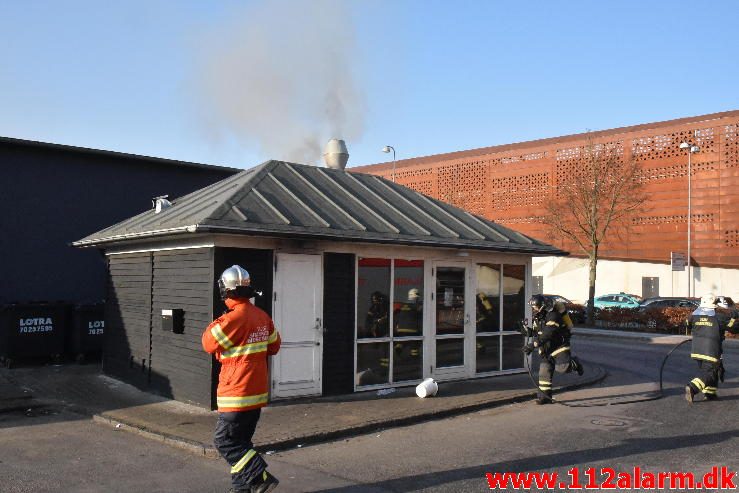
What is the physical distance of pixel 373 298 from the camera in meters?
11.5

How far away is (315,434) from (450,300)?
497 cm

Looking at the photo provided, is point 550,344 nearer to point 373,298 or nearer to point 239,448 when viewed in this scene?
point 373,298

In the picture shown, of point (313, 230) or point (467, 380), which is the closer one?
point (313, 230)

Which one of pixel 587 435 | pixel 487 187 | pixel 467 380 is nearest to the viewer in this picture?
pixel 587 435

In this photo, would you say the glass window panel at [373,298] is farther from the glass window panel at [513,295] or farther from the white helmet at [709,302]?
the white helmet at [709,302]

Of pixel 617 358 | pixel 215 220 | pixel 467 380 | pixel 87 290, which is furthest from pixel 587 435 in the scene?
pixel 87 290

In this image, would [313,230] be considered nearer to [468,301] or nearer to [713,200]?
[468,301]

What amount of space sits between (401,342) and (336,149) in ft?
18.0

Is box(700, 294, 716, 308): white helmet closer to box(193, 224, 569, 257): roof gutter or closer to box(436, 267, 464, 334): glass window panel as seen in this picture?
box(193, 224, 569, 257): roof gutter

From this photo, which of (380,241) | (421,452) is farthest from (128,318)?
(421,452)

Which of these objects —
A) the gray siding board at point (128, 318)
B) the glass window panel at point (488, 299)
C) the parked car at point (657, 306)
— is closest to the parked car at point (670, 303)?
the parked car at point (657, 306)

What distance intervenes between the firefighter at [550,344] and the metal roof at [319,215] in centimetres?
Result: 200

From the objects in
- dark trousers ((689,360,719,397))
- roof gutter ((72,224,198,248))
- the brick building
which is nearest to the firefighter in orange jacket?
roof gutter ((72,224,198,248))

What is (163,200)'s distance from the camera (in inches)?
506
